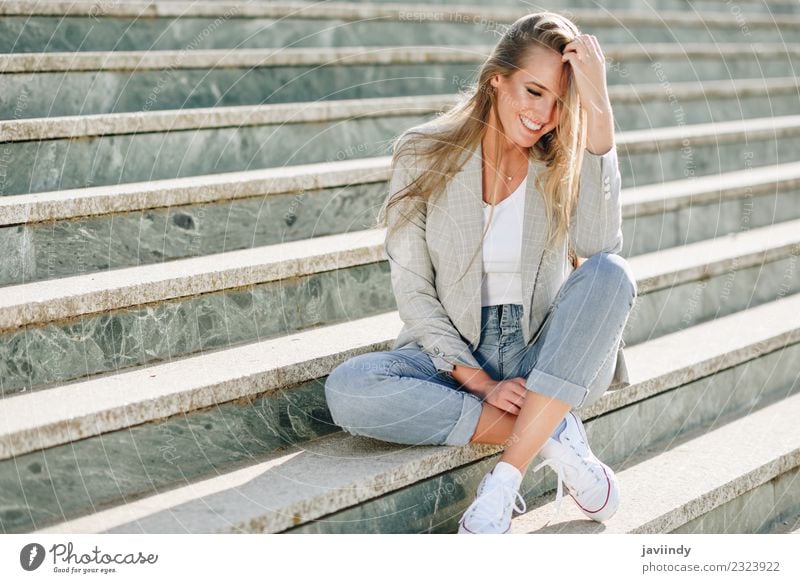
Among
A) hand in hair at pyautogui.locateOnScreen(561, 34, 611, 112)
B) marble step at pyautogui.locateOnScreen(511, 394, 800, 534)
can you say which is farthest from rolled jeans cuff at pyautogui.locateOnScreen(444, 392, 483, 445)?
hand in hair at pyautogui.locateOnScreen(561, 34, 611, 112)

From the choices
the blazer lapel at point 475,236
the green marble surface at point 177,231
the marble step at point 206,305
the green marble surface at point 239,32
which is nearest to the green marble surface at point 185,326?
the marble step at point 206,305

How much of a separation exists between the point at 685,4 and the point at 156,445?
4.33 m

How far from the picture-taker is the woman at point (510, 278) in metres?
2.11

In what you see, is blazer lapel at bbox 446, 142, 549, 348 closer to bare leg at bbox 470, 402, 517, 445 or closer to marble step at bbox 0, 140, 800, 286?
bare leg at bbox 470, 402, 517, 445

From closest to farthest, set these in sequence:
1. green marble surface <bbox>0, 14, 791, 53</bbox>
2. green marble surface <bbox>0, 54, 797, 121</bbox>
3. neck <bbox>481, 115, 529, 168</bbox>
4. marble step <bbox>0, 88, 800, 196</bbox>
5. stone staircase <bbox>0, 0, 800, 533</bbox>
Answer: stone staircase <bbox>0, 0, 800, 533</bbox> < neck <bbox>481, 115, 529, 168</bbox> < marble step <bbox>0, 88, 800, 196</bbox> < green marble surface <bbox>0, 54, 797, 121</bbox> < green marble surface <bbox>0, 14, 791, 53</bbox>

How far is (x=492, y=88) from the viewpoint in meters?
2.29

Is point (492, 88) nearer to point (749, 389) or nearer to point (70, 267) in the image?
point (70, 267)

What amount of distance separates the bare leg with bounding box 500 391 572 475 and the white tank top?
310 mm

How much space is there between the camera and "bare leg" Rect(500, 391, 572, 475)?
6.91ft

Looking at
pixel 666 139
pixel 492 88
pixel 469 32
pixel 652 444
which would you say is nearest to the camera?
pixel 492 88

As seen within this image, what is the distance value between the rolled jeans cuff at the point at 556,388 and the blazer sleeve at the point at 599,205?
0.34 m

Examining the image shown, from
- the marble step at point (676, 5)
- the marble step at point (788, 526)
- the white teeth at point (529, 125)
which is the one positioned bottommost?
the marble step at point (788, 526)

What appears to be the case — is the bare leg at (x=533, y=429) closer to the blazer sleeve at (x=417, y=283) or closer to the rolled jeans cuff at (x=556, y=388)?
the rolled jeans cuff at (x=556, y=388)
